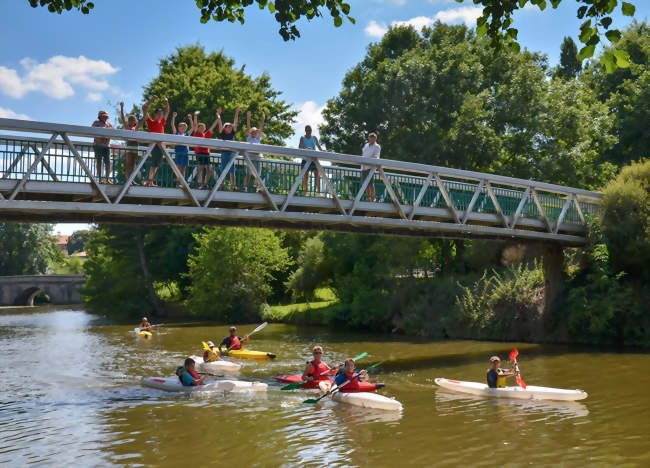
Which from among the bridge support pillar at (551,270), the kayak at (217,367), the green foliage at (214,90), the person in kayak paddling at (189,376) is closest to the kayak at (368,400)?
the person in kayak paddling at (189,376)

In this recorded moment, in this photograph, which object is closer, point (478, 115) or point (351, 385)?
point (351, 385)

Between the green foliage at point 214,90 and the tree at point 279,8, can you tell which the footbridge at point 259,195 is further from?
the green foliage at point 214,90

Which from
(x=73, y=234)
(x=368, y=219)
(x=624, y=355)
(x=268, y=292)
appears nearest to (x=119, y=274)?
(x=268, y=292)

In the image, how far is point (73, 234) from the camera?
140125mm

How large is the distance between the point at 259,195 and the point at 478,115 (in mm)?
17433

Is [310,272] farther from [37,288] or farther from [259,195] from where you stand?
[37,288]

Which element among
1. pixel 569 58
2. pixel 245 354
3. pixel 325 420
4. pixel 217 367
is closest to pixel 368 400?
pixel 325 420

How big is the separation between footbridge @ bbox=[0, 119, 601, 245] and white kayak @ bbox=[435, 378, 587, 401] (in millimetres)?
5930

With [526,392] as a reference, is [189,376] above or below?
above

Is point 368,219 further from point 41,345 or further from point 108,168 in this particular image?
point 41,345

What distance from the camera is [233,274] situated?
126 feet

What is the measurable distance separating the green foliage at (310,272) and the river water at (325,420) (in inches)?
606

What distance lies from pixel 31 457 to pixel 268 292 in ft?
91.7

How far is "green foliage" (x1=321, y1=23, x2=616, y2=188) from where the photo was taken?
31703mm
